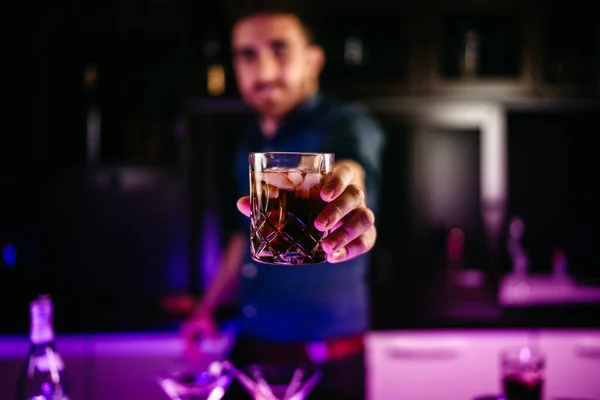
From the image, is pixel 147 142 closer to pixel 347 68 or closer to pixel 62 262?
pixel 62 262

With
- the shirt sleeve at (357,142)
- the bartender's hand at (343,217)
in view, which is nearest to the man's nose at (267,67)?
the shirt sleeve at (357,142)

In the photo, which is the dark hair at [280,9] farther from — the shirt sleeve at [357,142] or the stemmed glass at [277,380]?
the stemmed glass at [277,380]

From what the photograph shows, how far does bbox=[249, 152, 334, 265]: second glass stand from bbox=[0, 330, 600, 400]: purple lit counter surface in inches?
29.6

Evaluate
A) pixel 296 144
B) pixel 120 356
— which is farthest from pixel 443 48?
pixel 120 356

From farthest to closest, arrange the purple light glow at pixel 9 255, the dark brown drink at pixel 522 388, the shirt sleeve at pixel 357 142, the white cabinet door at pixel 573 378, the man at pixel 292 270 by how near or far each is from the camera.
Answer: the purple light glow at pixel 9 255, the man at pixel 292 270, the shirt sleeve at pixel 357 142, the white cabinet door at pixel 573 378, the dark brown drink at pixel 522 388

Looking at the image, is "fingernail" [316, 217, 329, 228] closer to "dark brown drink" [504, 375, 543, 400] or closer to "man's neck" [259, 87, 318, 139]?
"dark brown drink" [504, 375, 543, 400]

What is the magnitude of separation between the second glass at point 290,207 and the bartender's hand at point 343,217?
0.02 metres

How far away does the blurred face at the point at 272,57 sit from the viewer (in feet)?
5.43

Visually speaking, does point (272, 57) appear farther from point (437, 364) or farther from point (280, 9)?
point (437, 364)

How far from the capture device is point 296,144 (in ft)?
5.62

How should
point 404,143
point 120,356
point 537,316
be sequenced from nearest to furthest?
point 120,356
point 537,316
point 404,143

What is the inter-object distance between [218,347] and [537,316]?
4.77 feet

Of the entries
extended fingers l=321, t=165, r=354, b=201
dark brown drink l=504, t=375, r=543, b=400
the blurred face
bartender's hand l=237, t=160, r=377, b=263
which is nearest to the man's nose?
the blurred face

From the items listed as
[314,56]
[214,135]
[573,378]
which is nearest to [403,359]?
[573,378]
